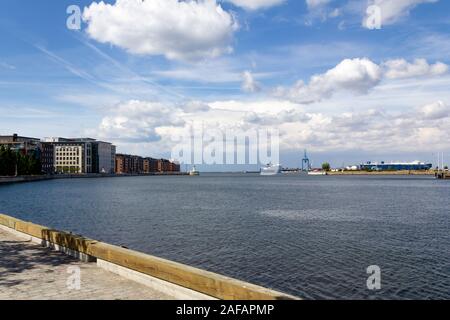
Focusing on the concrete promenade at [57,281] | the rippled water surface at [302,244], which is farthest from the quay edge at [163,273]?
the rippled water surface at [302,244]

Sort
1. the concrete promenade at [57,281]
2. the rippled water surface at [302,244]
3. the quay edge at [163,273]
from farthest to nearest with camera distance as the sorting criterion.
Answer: the rippled water surface at [302,244]
the concrete promenade at [57,281]
the quay edge at [163,273]

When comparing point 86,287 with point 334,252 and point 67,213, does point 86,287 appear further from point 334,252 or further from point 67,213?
point 67,213

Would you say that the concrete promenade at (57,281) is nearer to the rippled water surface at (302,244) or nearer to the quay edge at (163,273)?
the quay edge at (163,273)

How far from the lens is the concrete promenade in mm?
13484

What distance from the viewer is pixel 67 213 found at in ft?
214

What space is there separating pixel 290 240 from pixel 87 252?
23653 mm

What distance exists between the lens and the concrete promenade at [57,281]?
13.5m

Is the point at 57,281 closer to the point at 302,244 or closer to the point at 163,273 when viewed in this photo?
the point at 163,273

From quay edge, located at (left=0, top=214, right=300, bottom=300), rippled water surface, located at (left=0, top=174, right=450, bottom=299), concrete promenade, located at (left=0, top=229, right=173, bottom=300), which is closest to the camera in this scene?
quay edge, located at (left=0, top=214, right=300, bottom=300)

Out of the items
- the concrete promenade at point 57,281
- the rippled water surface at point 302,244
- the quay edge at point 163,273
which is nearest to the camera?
the quay edge at point 163,273

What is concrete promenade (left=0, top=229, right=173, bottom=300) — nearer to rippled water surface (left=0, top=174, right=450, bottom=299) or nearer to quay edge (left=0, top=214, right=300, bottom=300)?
quay edge (left=0, top=214, right=300, bottom=300)

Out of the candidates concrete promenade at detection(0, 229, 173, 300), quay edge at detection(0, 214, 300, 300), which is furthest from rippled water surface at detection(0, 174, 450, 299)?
concrete promenade at detection(0, 229, 173, 300)

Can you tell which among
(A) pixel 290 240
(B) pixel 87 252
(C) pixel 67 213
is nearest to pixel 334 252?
(A) pixel 290 240

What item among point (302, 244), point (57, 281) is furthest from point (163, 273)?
point (302, 244)
